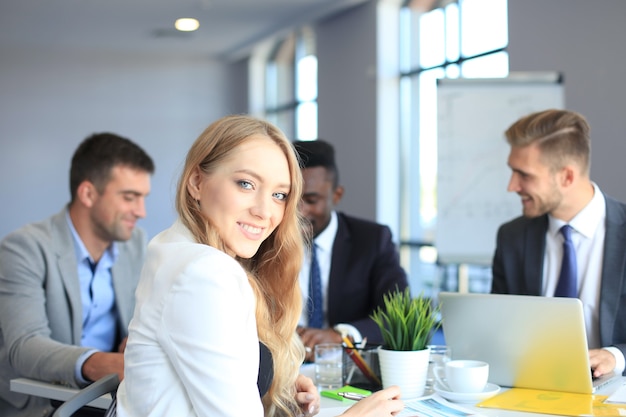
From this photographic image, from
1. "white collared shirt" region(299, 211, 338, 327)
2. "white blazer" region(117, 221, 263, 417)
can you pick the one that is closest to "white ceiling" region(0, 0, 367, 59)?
"white collared shirt" region(299, 211, 338, 327)

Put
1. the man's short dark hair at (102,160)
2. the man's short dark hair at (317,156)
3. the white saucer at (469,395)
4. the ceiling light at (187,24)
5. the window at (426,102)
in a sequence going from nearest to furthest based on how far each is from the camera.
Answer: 1. the white saucer at (469,395)
2. the man's short dark hair at (102,160)
3. the man's short dark hair at (317,156)
4. the window at (426,102)
5. the ceiling light at (187,24)

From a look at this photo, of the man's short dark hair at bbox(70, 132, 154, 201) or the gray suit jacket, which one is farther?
the man's short dark hair at bbox(70, 132, 154, 201)

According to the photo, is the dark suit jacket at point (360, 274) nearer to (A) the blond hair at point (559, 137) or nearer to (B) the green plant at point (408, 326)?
(A) the blond hair at point (559, 137)

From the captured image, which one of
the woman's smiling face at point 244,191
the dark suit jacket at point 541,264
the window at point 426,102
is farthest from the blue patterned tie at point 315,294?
the window at point 426,102

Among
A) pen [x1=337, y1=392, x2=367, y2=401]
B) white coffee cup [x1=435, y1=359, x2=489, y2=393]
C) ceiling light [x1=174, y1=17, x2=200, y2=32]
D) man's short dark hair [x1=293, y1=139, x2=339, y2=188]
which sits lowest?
pen [x1=337, y1=392, x2=367, y2=401]

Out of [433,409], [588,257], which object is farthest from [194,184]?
[588,257]

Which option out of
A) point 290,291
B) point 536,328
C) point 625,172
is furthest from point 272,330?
point 625,172

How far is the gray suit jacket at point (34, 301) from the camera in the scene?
8.71 ft

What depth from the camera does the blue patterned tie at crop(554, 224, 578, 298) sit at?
2.82 m

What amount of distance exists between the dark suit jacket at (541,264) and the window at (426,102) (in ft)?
11.1

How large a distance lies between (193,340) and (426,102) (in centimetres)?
590

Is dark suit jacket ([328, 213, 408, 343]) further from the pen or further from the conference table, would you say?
the pen

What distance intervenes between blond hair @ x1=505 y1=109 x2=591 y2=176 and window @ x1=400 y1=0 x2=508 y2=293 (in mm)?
3359

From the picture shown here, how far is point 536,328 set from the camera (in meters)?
2.08
